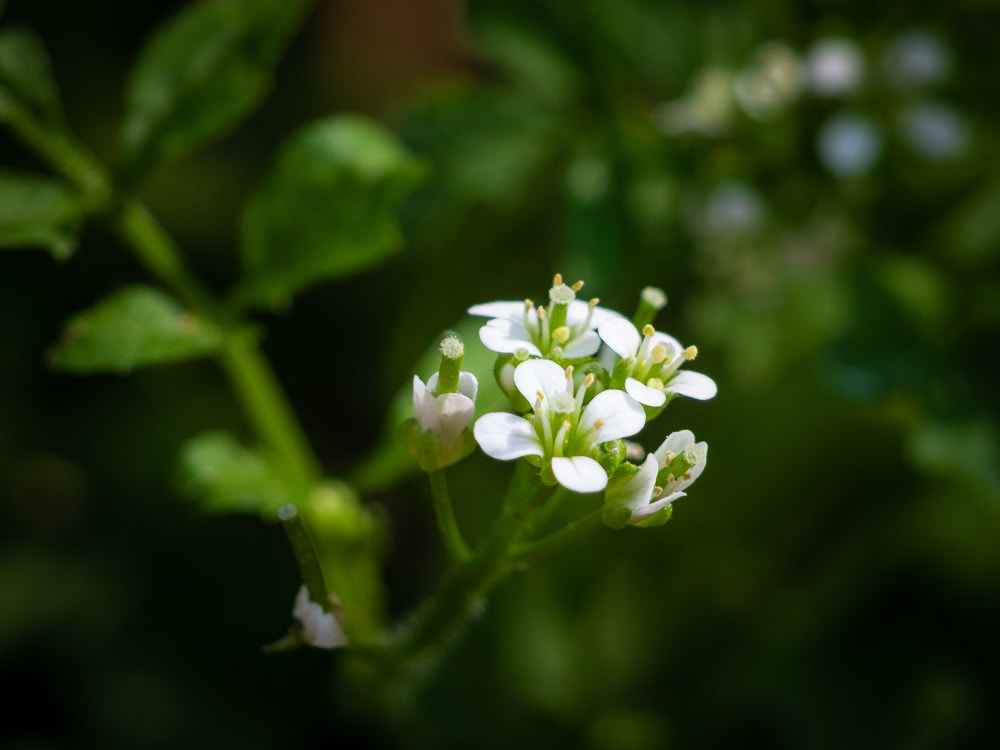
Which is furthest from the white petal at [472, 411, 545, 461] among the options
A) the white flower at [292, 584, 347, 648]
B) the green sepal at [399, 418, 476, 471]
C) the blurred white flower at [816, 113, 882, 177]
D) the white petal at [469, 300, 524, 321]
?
the blurred white flower at [816, 113, 882, 177]

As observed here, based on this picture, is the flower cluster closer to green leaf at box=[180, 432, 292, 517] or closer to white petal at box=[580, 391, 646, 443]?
white petal at box=[580, 391, 646, 443]

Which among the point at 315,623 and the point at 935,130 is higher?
the point at 935,130

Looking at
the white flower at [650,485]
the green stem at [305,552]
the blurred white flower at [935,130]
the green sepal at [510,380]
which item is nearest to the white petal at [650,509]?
the white flower at [650,485]

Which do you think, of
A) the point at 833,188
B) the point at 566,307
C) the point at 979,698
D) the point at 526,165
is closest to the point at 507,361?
the point at 566,307

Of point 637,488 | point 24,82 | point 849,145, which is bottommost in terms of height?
point 637,488

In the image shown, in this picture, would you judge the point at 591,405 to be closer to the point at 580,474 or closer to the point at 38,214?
the point at 580,474

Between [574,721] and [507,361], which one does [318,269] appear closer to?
[507,361]

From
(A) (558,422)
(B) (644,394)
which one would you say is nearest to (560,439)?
(A) (558,422)

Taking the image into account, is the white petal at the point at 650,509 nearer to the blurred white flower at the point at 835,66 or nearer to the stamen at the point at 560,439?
the stamen at the point at 560,439
